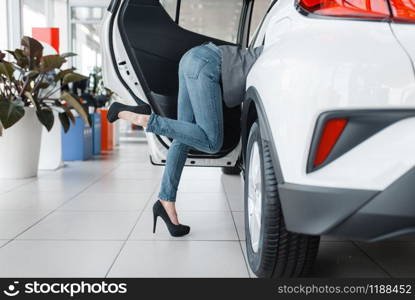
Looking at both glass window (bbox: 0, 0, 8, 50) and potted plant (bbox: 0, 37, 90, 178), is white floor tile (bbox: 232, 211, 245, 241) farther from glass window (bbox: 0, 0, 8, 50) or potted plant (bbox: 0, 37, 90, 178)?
glass window (bbox: 0, 0, 8, 50)

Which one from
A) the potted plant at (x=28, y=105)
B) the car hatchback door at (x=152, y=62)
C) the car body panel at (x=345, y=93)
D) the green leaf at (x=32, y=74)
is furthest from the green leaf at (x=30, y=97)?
the car body panel at (x=345, y=93)

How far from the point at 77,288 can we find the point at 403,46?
4.23ft

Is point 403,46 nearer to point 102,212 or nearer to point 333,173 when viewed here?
point 333,173

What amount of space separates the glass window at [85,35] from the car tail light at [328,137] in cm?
712

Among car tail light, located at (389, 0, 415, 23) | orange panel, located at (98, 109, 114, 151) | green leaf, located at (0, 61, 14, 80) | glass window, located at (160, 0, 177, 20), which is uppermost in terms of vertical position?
glass window, located at (160, 0, 177, 20)

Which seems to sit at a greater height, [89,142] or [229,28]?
[229,28]

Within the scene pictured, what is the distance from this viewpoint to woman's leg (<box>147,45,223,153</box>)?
1.89 meters

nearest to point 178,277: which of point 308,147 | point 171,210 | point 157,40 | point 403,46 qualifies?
point 171,210

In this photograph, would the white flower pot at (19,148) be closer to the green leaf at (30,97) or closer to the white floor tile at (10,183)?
the white floor tile at (10,183)

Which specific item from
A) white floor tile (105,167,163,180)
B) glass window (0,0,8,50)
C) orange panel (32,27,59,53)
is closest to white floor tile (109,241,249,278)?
white floor tile (105,167,163,180)

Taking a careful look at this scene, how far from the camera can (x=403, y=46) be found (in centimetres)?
110

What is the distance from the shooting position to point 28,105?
4105 millimetres

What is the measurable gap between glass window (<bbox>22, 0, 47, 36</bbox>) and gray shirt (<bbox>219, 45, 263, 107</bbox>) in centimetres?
435

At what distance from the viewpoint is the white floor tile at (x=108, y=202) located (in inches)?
113
